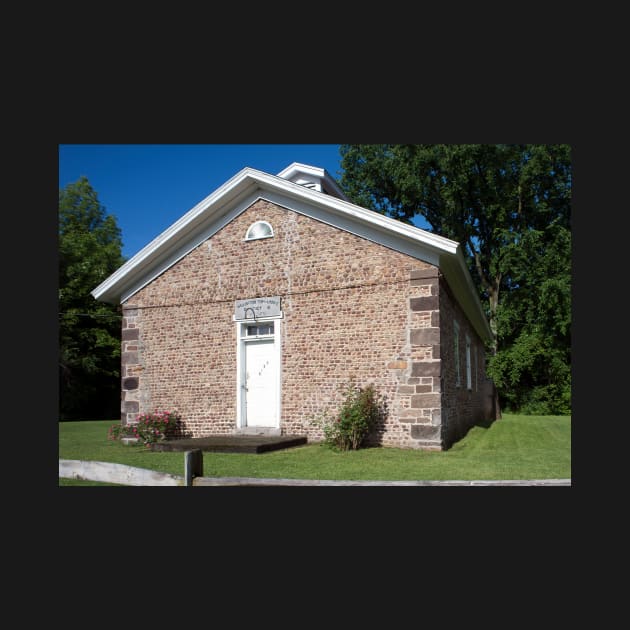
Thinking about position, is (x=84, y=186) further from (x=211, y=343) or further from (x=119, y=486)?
(x=119, y=486)

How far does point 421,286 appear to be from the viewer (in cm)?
1168

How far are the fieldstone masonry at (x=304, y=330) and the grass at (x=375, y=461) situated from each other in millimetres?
863

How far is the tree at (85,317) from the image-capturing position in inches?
866

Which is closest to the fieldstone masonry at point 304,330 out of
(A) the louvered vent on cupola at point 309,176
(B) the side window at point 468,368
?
(B) the side window at point 468,368

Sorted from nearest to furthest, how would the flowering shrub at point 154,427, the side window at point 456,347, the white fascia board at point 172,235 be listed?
the white fascia board at point 172,235
the flowering shrub at point 154,427
the side window at point 456,347

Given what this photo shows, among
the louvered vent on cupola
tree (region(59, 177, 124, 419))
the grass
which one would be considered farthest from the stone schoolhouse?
tree (region(59, 177, 124, 419))

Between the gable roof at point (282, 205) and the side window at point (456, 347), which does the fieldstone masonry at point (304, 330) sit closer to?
the gable roof at point (282, 205)

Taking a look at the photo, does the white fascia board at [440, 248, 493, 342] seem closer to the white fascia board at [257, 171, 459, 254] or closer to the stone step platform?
the white fascia board at [257, 171, 459, 254]

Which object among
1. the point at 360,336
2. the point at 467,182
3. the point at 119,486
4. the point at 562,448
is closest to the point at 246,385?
the point at 360,336

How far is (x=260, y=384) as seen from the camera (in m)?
13.3

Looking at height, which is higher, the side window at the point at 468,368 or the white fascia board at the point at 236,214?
the white fascia board at the point at 236,214

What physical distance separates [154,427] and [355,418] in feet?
16.0

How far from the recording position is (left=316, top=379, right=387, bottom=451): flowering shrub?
1145cm

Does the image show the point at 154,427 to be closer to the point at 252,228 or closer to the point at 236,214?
the point at 252,228
